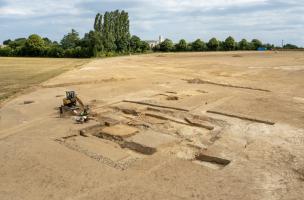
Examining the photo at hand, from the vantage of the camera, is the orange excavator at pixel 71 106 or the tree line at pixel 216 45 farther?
the tree line at pixel 216 45

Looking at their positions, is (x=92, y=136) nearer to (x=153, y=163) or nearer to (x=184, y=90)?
(x=153, y=163)

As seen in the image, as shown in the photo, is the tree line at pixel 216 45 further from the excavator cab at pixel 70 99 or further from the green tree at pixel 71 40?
the excavator cab at pixel 70 99

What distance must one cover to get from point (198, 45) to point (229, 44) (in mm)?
6299

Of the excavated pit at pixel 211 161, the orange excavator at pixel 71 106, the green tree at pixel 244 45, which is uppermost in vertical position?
the green tree at pixel 244 45

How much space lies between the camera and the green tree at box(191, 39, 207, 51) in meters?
65.5

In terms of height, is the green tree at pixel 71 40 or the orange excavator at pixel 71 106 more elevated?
the green tree at pixel 71 40

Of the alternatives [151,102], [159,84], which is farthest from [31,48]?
[151,102]

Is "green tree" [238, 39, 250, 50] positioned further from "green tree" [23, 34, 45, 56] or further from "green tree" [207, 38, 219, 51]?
"green tree" [23, 34, 45, 56]

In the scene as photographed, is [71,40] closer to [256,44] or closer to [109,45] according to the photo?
[109,45]

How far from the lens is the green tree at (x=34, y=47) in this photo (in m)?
61.0

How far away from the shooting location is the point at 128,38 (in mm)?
68188

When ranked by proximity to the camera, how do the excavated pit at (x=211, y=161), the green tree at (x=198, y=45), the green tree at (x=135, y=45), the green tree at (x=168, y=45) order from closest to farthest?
the excavated pit at (x=211, y=161) → the green tree at (x=198, y=45) → the green tree at (x=168, y=45) → the green tree at (x=135, y=45)

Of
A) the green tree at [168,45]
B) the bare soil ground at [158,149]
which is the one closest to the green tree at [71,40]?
the green tree at [168,45]

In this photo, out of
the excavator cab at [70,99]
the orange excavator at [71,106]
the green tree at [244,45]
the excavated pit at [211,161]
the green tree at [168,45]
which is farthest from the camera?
the green tree at [168,45]
